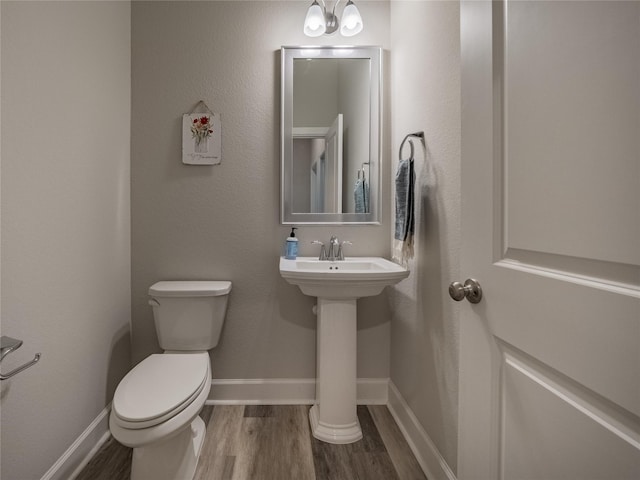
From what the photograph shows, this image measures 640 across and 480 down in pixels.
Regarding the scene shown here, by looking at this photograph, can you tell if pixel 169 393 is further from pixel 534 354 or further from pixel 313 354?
pixel 534 354

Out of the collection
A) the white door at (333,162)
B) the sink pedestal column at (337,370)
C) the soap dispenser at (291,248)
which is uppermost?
the white door at (333,162)

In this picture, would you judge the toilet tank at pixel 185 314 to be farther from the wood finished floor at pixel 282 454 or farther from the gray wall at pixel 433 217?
the gray wall at pixel 433 217

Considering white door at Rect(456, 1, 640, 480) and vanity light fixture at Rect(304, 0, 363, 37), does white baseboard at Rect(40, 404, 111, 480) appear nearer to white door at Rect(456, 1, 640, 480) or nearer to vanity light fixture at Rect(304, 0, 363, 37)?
Result: white door at Rect(456, 1, 640, 480)

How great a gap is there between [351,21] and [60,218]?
171 cm

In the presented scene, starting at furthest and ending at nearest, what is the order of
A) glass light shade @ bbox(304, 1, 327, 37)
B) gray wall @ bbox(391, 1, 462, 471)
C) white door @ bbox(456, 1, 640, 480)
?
glass light shade @ bbox(304, 1, 327, 37) < gray wall @ bbox(391, 1, 462, 471) < white door @ bbox(456, 1, 640, 480)

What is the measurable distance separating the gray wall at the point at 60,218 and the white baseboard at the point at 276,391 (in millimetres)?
573

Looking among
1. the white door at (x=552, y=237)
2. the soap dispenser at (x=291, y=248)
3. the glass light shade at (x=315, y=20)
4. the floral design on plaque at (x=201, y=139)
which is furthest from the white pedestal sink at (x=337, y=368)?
the glass light shade at (x=315, y=20)

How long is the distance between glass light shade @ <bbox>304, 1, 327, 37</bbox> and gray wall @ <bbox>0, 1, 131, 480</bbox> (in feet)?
3.28

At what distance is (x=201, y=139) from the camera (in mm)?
2154

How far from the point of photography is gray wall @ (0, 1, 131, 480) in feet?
4.07

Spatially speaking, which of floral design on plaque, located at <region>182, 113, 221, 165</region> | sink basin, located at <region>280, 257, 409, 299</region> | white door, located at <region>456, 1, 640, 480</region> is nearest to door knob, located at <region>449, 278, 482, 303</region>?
white door, located at <region>456, 1, 640, 480</region>

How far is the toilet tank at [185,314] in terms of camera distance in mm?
1925

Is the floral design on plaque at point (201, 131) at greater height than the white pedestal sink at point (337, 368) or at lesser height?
greater

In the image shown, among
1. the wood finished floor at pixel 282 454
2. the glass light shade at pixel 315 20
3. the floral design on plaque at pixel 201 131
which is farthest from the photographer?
the floral design on plaque at pixel 201 131
